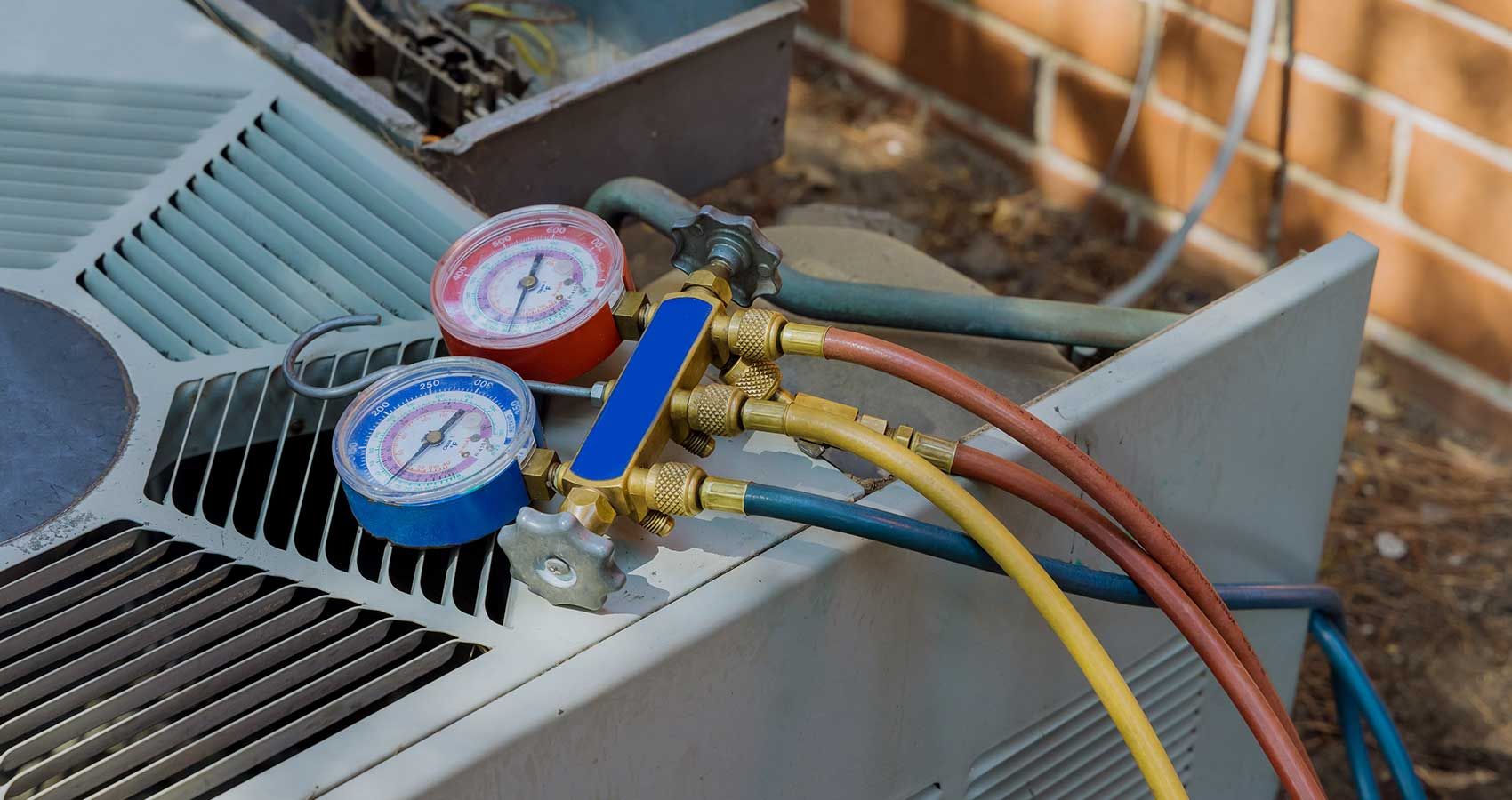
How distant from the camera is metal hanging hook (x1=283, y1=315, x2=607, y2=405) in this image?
778mm

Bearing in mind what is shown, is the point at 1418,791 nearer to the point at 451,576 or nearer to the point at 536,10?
the point at 451,576

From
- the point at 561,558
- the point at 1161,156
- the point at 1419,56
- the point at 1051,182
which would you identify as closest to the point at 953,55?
the point at 1051,182

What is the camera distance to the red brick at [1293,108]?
1.79 meters

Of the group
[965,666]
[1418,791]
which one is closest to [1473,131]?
[1418,791]

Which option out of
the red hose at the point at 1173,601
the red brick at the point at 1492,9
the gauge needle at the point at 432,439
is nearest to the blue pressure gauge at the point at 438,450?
the gauge needle at the point at 432,439

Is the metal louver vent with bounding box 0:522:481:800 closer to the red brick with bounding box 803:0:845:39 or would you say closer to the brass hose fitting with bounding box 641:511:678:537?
the brass hose fitting with bounding box 641:511:678:537

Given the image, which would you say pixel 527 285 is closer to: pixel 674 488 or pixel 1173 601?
pixel 674 488

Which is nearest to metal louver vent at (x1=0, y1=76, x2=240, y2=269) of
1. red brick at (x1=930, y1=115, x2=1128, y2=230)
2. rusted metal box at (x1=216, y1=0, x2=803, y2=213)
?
rusted metal box at (x1=216, y1=0, x2=803, y2=213)

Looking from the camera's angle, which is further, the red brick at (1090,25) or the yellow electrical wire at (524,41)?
the red brick at (1090,25)

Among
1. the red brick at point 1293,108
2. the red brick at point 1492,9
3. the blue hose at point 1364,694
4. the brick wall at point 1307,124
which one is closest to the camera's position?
the blue hose at point 1364,694

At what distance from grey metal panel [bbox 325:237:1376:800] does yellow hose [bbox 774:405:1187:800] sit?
0.18 ft

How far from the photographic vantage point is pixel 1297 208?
6.28ft

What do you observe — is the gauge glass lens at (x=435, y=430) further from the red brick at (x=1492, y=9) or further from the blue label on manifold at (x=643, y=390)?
the red brick at (x=1492, y=9)

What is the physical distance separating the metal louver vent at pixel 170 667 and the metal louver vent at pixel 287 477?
1.3 inches
